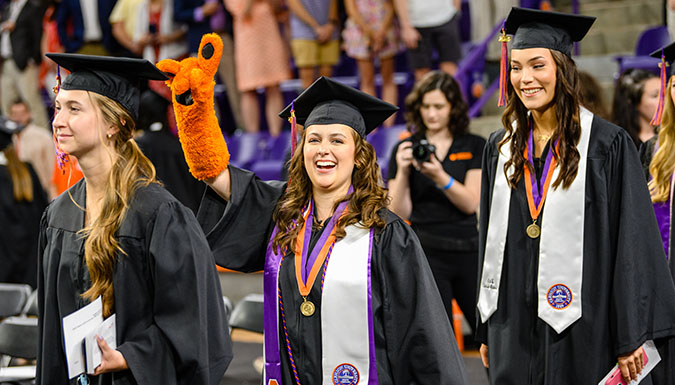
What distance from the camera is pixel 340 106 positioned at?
2734 millimetres

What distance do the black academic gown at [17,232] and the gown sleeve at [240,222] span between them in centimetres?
408

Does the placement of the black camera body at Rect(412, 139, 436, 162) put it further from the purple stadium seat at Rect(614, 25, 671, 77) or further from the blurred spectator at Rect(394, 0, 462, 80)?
the blurred spectator at Rect(394, 0, 462, 80)

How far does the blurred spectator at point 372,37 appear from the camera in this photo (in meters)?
6.91

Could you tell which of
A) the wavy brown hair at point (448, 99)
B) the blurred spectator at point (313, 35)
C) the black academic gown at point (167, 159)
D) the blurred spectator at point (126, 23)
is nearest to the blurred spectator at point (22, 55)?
the blurred spectator at point (126, 23)

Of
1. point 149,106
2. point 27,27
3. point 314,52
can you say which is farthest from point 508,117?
point 27,27

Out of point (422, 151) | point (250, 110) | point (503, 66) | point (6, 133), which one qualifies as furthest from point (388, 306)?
point (250, 110)

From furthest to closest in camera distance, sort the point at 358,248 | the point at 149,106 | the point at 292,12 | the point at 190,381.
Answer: the point at 292,12 → the point at 149,106 → the point at 358,248 → the point at 190,381

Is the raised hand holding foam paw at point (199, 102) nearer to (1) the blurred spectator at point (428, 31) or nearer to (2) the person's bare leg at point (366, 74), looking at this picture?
(1) the blurred spectator at point (428, 31)

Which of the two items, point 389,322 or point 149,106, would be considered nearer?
point 389,322

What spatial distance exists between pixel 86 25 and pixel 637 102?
21.8ft

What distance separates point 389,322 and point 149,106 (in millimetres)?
2916

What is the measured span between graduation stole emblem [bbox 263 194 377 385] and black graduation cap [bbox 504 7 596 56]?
953 millimetres

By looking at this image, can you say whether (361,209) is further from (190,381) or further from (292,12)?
(292,12)

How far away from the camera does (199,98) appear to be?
8.25 ft
